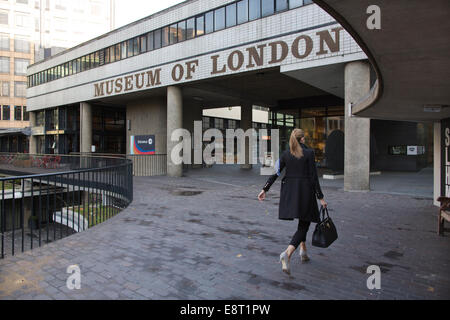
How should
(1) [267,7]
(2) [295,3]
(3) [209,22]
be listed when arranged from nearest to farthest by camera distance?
1. (2) [295,3]
2. (1) [267,7]
3. (3) [209,22]

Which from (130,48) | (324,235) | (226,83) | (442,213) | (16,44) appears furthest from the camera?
(16,44)

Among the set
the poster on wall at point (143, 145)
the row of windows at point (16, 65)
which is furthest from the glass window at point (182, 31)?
the row of windows at point (16, 65)

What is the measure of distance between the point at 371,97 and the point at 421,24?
3.35m

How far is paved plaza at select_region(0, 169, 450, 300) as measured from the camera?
361 centimetres

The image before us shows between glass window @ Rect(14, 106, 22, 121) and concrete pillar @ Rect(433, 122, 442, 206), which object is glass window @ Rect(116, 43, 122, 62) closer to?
concrete pillar @ Rect(433, 122, 442, 206)

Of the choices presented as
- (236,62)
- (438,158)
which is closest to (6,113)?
(236,62)

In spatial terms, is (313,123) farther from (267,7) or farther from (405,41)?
(405,41)

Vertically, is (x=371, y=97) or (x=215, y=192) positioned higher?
(x=371, y=97)

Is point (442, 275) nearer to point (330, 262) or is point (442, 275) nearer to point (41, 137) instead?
point (330, 262)

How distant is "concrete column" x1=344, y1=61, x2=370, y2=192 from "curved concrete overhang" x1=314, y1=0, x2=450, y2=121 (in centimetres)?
722

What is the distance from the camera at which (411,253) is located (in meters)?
4.91

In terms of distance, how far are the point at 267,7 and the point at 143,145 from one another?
12.9m

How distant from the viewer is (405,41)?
120 inches
